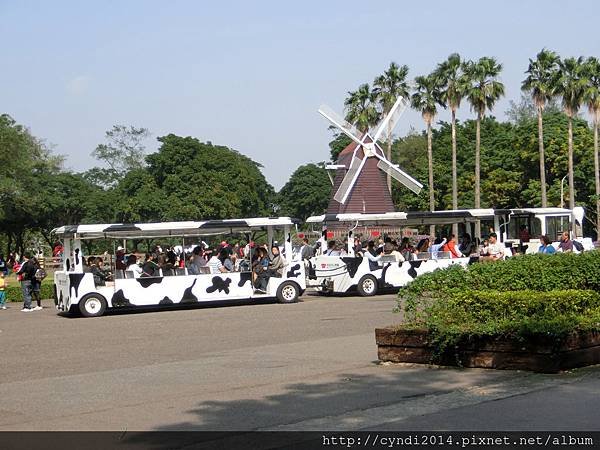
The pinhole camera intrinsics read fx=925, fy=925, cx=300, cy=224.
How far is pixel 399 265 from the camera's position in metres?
28.2

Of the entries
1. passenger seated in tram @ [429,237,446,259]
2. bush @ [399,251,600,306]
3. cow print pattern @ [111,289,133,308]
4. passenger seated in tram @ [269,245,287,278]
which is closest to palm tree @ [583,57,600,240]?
passenger seated in tram @ [429,237,446,259]

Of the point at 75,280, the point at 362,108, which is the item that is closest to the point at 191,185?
the point at 362,108

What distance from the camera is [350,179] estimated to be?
187 ft

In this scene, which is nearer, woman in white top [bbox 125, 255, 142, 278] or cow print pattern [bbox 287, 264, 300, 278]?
woman in white top [bbox 125, 255, 142, 278]

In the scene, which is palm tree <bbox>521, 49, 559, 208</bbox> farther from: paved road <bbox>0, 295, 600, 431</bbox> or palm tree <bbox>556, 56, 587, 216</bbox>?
paved road <bbox>0, 295, 600, 431</bbox>

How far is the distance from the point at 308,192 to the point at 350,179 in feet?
148

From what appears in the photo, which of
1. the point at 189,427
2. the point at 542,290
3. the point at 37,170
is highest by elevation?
the point at 37,170

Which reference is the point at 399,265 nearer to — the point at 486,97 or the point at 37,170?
the point at 486,97

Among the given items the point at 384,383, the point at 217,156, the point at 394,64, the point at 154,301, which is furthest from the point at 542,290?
the point at 217,156

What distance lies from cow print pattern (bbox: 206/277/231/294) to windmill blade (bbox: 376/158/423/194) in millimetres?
29138

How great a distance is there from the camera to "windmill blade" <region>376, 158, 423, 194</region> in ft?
175

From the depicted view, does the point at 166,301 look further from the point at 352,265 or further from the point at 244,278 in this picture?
the point at 352,265

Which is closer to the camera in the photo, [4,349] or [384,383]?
[384,383]

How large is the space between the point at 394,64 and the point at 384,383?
54.7 m
